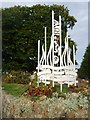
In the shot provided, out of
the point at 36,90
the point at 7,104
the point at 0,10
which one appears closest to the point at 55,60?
the point at 36,90

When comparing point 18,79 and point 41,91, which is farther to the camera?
point 18,79

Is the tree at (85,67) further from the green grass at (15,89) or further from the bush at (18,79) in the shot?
the green grass at (15,89)

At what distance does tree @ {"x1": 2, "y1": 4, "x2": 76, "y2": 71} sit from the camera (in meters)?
13.8

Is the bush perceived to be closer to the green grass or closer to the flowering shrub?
the green grass

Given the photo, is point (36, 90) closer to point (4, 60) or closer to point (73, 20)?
point (4, 60)

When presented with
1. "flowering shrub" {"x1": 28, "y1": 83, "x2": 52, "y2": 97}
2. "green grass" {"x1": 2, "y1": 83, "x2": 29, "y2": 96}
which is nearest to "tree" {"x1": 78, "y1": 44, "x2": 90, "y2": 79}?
"green grass" {"x1": 2, "y1": 83, "x2": 29, "y2": 96}

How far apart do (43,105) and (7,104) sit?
→ 2.48 feet

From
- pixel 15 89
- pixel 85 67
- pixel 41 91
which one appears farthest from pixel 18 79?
pixel 41 91

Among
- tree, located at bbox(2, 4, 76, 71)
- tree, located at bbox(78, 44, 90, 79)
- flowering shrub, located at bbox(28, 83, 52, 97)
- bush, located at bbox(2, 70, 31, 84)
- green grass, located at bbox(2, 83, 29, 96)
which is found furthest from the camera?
tree, located at bbox(2, 4, 76, 71)

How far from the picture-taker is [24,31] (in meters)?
14.1

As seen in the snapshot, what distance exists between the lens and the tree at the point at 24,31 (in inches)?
543

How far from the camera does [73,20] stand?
14648 mm

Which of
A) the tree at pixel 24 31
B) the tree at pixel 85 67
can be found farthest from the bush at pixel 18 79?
the tree at pixel 24 31

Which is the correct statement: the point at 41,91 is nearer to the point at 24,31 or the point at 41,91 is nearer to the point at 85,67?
the point at 85,67
